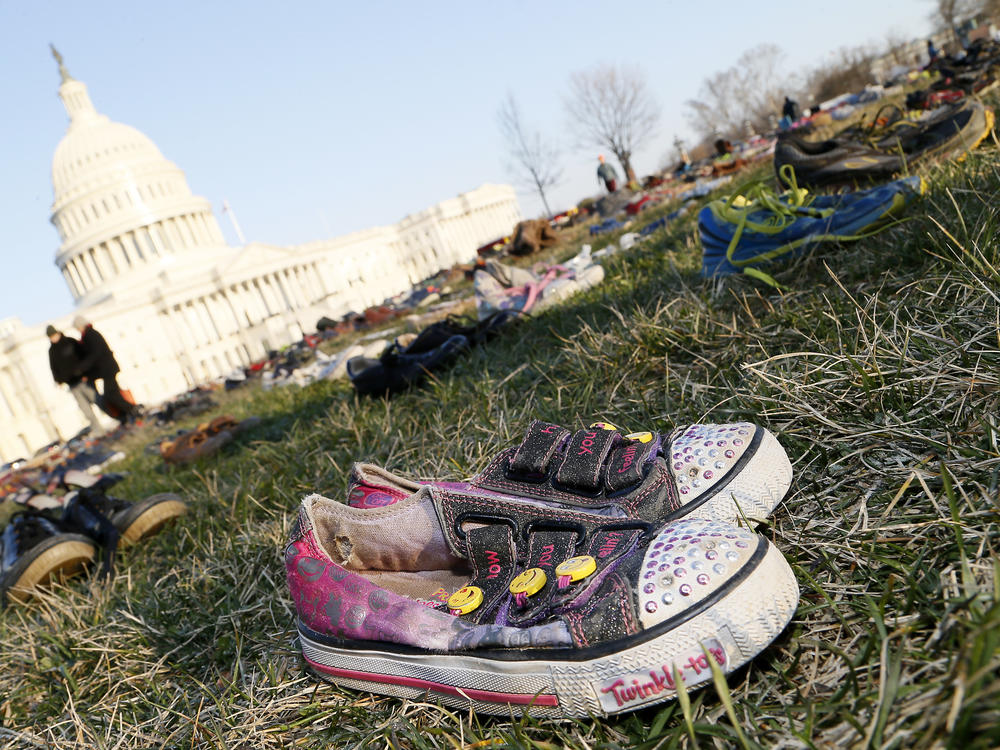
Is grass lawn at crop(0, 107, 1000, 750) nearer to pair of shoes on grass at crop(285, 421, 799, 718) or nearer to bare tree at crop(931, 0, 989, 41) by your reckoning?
pair of shoes on grass at crop(285, 421, 799, 718)

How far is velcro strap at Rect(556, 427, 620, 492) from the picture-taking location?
147 centimetres

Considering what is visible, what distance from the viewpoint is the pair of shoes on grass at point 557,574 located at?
1.02 meters

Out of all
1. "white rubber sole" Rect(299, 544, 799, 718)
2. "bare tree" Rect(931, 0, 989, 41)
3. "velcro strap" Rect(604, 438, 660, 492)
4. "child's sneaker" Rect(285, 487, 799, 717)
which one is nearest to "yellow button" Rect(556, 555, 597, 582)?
"child's sneaker" Rect(285, 487, 799, 717)

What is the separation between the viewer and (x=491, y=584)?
4.61ft

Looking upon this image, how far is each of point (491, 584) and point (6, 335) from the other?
67.2m

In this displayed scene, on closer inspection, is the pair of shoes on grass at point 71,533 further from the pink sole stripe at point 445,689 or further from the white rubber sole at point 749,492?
the white rubber sole at point 749,492

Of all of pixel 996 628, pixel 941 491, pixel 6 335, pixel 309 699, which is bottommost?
pixel 309 699

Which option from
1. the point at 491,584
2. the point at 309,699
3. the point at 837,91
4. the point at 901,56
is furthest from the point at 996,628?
the point at 901,56

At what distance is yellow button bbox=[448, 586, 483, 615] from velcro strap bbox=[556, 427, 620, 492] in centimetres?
34

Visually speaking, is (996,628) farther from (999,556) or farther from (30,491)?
(30,491)

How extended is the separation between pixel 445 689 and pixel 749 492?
0.78 metres

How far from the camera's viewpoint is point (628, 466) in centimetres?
148

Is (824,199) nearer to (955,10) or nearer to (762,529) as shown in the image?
(762,529)

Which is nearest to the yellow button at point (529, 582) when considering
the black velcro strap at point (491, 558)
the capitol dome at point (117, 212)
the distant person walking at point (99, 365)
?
the black velcro strap at point (491, 558)
